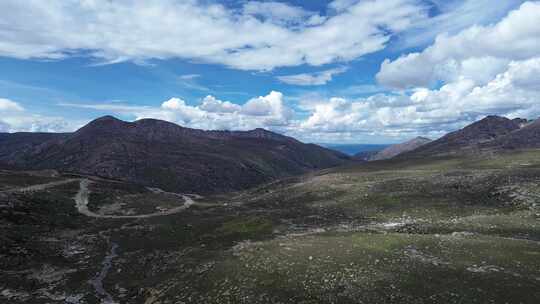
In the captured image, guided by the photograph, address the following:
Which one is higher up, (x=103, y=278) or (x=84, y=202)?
(x=84, y=202)

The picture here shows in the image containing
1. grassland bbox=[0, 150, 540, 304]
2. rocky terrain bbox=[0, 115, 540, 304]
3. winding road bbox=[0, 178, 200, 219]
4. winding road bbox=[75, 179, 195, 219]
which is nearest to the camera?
grassland bbox=[0, 150, 540, 304]

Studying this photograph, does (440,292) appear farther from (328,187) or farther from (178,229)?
(328,187)

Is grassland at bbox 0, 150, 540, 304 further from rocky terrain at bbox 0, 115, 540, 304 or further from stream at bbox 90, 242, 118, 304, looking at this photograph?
stream at bbox 90, 242, 118, 304

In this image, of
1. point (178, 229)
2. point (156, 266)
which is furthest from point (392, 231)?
point (178, 229)

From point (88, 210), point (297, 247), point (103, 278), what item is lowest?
point (103, 278)

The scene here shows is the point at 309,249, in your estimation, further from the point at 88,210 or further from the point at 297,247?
the point at 88,210

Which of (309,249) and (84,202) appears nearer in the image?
(309,249)

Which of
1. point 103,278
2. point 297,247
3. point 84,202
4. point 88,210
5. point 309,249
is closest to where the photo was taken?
point 103,278

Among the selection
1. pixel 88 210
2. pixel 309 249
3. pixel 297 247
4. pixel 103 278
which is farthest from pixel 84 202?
pixel 309 249

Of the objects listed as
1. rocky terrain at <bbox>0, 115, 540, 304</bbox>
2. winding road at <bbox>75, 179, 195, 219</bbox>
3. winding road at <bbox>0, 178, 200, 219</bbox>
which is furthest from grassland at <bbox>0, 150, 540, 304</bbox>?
winding road at <bbox>0, 178, 200, 219</bbox>
